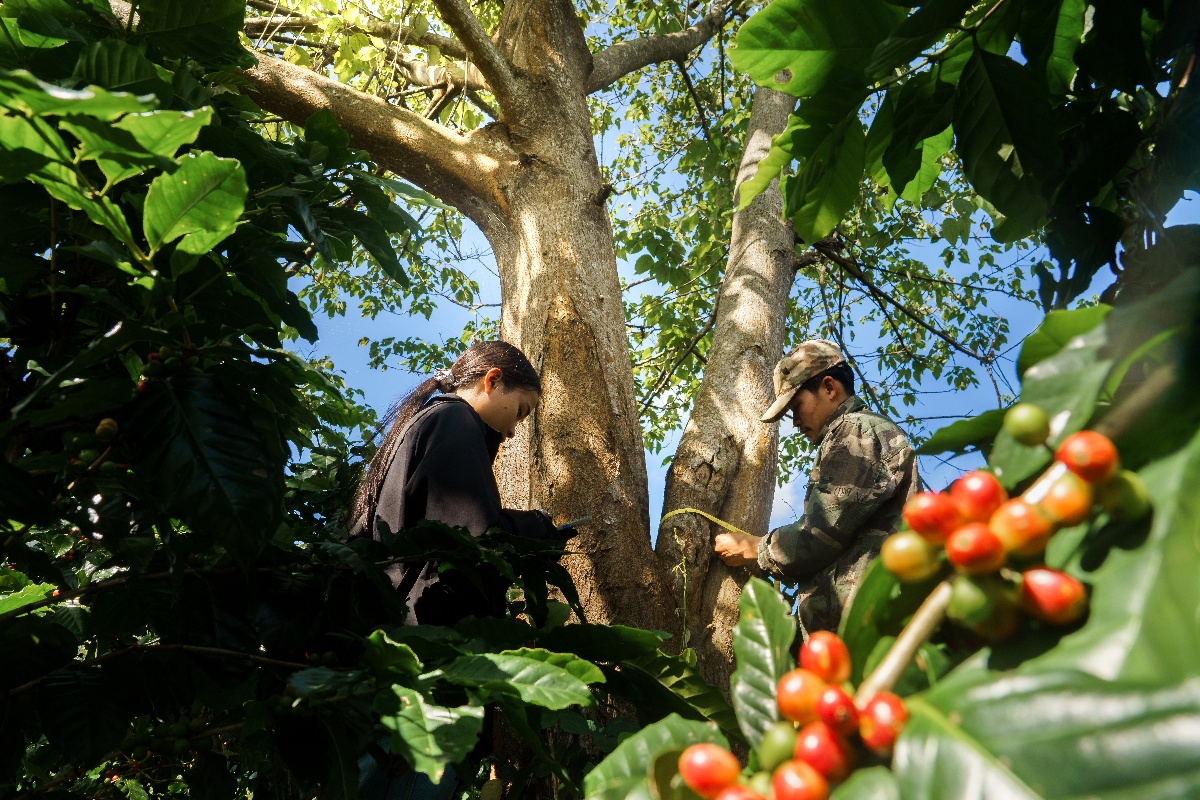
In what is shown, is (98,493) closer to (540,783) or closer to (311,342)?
(311,342)

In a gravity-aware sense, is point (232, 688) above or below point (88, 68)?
below

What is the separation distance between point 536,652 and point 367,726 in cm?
25

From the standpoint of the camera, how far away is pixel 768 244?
155 inches

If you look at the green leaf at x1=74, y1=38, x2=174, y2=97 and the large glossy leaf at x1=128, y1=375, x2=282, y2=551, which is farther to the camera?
the green leaf at x1=74, y1=38, x2=174, y2=97

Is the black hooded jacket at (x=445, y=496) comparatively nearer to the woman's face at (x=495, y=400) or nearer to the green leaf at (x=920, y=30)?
the woman's face at (x=495, y=400)

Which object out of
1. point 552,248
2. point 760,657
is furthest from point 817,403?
point 760,657

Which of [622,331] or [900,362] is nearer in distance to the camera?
[622,331]

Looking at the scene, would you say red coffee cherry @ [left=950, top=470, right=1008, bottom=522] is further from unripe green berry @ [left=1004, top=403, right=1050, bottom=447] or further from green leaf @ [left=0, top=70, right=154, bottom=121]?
green leaf @ [left=0, top=70, right=154, bottom=121]

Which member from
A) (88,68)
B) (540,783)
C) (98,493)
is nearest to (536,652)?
(98,493)

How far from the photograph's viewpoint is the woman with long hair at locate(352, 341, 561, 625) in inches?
77.9

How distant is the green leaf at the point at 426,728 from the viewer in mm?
904

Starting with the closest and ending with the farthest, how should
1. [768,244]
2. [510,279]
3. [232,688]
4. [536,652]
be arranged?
[536,652] → [232,688] → [510,279] → [768,244]

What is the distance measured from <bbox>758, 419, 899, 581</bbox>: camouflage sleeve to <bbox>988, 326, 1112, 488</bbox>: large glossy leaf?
7.30ft

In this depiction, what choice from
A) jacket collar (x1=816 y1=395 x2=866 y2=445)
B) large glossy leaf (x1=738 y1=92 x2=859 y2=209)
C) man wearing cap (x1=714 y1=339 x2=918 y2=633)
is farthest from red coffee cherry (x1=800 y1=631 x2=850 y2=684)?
jacket collar (x1=816 y1=395 x2=866 y2=445)
